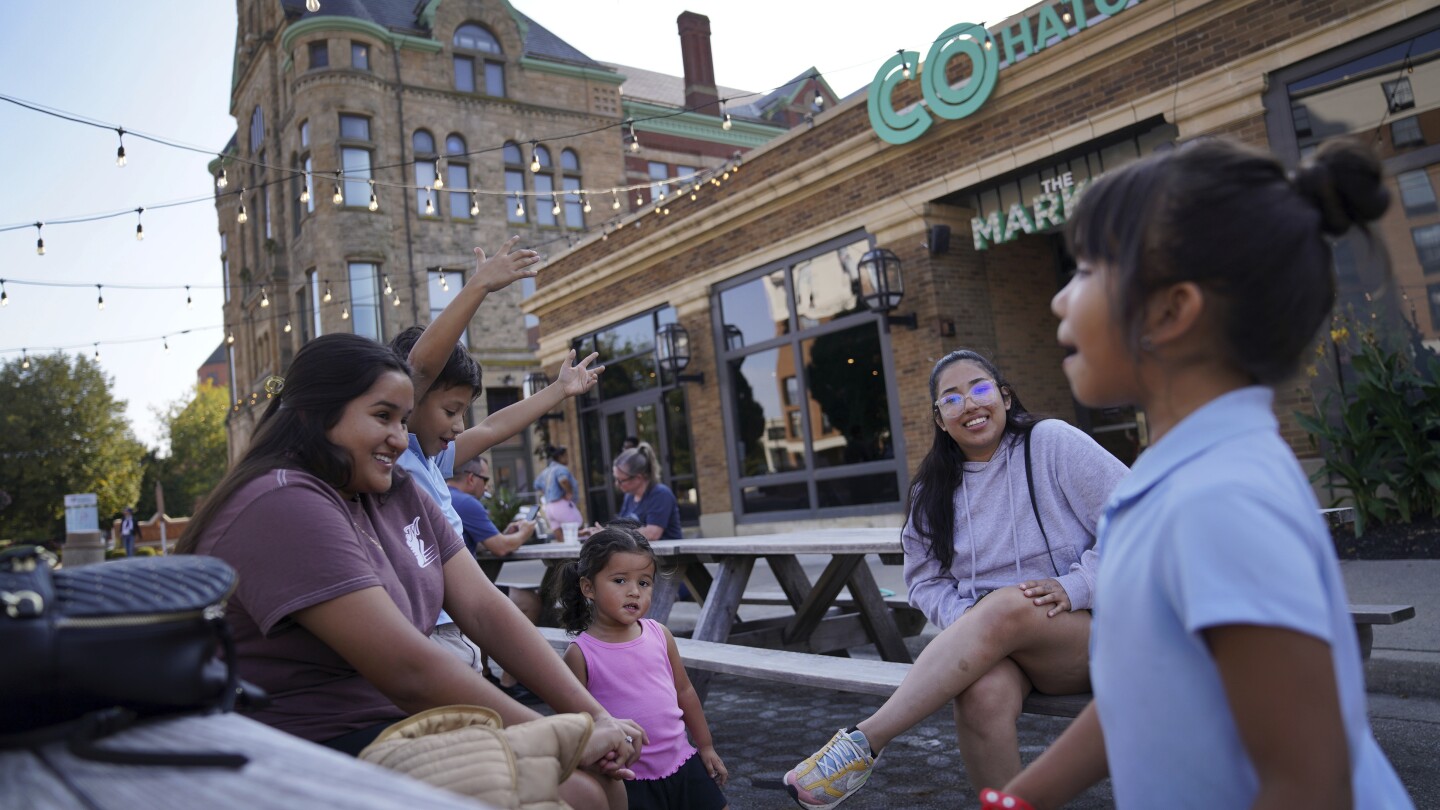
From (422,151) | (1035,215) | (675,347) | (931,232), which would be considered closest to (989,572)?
(1035,215)

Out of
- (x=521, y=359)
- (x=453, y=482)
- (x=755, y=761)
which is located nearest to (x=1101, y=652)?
(x=755, y=761)

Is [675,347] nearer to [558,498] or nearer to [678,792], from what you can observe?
[558,498]

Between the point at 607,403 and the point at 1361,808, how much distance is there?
16.9 meters

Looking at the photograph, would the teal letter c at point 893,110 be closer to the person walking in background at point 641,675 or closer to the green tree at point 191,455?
the person walking in background at point 641,675

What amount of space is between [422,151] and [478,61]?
11.3 ft

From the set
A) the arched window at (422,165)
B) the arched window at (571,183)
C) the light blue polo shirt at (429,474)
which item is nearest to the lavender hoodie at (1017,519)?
the light blue polo shirt at (429,474)

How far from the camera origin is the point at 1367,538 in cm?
729

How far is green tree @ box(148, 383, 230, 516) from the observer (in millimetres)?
49875

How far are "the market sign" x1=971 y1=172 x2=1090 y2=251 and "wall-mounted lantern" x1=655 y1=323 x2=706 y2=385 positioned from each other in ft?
16.8

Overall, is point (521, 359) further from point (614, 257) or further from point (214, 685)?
point (214, 685)

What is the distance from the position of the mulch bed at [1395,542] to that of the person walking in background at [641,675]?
18.8 ft

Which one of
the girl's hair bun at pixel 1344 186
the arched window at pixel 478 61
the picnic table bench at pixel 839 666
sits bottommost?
the picnic table bench at pixel 839 666

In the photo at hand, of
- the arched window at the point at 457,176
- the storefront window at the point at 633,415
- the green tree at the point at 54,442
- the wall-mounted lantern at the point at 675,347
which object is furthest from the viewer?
the green tree at the point at 54,442

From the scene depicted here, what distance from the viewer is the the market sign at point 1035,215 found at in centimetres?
1009
